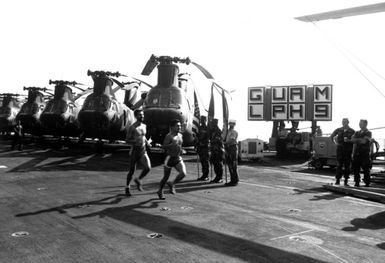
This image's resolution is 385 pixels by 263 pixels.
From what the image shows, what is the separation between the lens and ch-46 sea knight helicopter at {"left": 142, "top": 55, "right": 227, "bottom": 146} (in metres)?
16.3

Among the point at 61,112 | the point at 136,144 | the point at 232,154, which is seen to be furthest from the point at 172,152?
the point at 61,112

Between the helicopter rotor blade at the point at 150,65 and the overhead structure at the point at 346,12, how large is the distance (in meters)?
8.68

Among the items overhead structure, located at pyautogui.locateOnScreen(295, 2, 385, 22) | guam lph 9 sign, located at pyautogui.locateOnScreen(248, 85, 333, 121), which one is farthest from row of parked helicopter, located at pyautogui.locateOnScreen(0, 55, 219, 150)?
guam lph 9 sign, located at pyautogui.locateOnScreen(248, 85, 333, 121)

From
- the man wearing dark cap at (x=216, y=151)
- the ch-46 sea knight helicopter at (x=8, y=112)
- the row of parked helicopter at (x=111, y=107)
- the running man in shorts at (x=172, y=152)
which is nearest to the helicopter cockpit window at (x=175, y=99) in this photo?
the row of parked helicopter at (x=111, y=107)

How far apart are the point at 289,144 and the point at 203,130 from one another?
44.0 ft

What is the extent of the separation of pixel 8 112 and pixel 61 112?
11.0m

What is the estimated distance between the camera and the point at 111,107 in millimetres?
19359

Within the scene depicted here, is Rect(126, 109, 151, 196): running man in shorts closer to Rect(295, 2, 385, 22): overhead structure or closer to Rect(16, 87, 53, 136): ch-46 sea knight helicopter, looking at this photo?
Rect(295, 2, 385, 22): overhead structure

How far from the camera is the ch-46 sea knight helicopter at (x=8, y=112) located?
30953 millimetres

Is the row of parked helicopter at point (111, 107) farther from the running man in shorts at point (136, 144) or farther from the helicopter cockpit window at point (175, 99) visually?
the running man in shorts at point (136, 144)

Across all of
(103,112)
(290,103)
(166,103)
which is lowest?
(103,112)

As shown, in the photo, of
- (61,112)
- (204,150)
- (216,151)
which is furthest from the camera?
(61,112)

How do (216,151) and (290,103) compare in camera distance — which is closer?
(216,151)

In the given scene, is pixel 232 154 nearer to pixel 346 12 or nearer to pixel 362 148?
pixel 362 148
